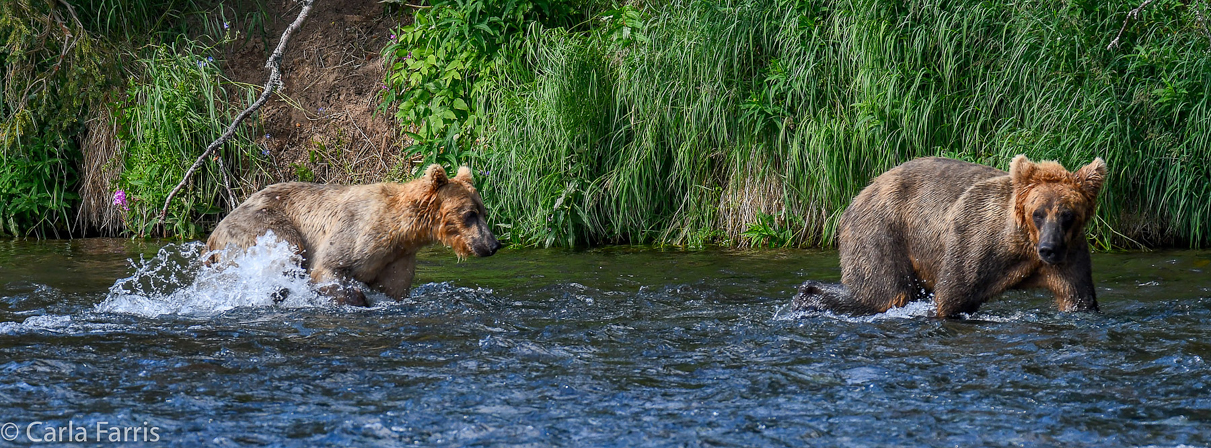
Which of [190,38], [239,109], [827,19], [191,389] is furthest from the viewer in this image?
[190,38]

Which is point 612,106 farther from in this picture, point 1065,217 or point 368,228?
point 1065,217

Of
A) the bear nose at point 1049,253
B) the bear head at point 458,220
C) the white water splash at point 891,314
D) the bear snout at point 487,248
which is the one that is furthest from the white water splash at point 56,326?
the bear nose at point 1049,253

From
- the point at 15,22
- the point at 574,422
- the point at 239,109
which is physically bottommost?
the point at 574,422

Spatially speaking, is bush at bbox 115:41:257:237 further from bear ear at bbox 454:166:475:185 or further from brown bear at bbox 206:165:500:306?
bear ear at bbox 454:166:475:185

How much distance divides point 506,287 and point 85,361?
3113mm

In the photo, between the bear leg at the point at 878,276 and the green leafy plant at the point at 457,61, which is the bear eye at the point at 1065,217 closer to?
the bear leg at the point at 878,276

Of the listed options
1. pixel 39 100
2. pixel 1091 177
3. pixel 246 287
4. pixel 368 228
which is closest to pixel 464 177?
pixel 368 228

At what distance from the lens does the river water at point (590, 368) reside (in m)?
3.89

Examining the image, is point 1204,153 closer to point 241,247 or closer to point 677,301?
point 677,301

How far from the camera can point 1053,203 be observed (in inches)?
205

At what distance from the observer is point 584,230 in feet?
32.5

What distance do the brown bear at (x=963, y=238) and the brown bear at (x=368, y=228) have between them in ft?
6.66

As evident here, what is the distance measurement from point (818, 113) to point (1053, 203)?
3.84 metres

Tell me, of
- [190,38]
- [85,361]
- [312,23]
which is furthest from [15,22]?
[85,361]
